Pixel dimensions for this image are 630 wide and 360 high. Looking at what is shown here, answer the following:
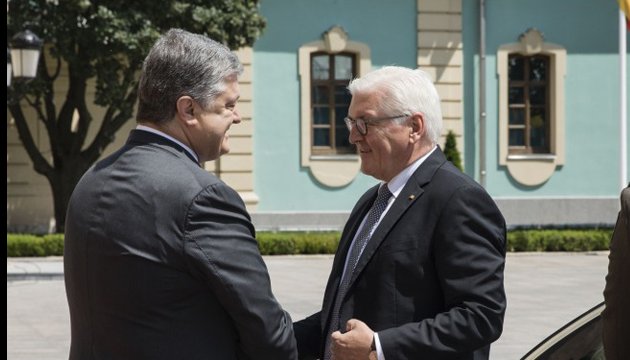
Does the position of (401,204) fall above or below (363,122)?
below

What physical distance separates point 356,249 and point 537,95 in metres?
Result: 23.7

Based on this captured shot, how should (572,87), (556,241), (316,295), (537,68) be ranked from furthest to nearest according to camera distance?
(537,68) → (572,87) → (556,241) → (316,295)

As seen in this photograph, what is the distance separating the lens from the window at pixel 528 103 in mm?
26781

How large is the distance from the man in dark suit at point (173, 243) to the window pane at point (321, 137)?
22.8 metres

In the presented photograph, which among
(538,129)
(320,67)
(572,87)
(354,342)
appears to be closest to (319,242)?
(320,67)

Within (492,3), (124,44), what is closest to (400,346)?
(124,44)

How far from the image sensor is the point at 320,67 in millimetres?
25984

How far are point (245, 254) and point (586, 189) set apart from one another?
2440 centimetres

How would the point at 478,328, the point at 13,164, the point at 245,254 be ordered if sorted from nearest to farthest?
the point at 245,254, the point at 478,328, the point at 13,164

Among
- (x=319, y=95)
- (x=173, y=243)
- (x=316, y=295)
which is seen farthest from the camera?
(x=319, y=95)

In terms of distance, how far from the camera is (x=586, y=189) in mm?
26703

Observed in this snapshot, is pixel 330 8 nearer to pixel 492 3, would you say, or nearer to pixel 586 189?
pixel 492 3

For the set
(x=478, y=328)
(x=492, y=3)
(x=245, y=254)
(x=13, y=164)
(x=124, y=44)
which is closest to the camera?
(x=245, y=254)

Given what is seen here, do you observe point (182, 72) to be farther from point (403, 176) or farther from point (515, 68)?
point (515, 68)
